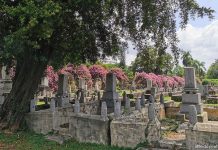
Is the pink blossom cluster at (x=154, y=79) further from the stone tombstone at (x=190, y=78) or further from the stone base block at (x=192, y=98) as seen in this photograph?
the stone base block at (x=192, y=98)

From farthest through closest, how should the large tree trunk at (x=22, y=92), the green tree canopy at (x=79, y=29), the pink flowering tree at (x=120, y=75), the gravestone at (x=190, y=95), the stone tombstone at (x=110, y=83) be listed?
the pink flowering tree at (x=120, y=75), the stone tombstone at (x=110, y=83), the gravestone at (x=190, y=95), the large tree trunk at (x=22, y=92), the green tree canopy at (x=79, y=29)

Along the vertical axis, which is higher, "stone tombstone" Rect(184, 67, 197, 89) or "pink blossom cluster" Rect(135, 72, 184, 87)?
"pink blossom cluster" Rect(135, 72, 184, 87)

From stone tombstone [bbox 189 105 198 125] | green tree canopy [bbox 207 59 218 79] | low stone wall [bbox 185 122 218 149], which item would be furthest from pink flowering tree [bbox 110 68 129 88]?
green tree canopy [bbox 207 59 218 79]

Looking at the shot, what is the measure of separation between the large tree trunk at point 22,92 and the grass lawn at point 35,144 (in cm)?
143

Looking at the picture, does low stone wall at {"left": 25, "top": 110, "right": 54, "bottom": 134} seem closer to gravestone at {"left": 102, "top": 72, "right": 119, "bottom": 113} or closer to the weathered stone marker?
gravestone at {"left": 102, "top": 72, "right": 119, "bottom": 113}

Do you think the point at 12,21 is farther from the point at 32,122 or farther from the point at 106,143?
the point at 106,143

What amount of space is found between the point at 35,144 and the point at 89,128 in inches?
89.9

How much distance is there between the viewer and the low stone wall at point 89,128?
1277 centimetres

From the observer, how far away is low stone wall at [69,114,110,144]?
41.9ft

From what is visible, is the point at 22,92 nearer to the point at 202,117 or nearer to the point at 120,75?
the point at 202,117

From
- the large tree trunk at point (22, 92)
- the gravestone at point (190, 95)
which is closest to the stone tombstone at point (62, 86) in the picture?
the large tree trunk at point (22, 92)

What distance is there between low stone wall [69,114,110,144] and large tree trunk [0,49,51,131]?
3.15 metres

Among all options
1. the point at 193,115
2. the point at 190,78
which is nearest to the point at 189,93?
the point at 190,78

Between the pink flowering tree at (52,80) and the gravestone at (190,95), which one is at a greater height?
the pink flowering tree at (52,80)
